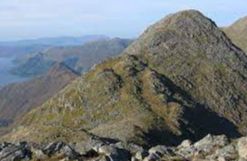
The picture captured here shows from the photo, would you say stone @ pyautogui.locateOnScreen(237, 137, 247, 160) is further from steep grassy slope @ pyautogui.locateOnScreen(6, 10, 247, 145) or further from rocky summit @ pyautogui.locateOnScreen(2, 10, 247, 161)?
steep grassy slope @ pyautogui.locateOnScreen(6, 10, 247, 145)

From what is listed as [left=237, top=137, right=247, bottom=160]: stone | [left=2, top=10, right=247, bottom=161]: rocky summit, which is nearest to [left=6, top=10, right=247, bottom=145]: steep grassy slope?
[left=2, top=10, right=247, bottom=161]: rocky summit

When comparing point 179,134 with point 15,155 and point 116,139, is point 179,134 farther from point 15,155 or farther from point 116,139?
point 15,155

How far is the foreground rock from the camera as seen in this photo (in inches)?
2778

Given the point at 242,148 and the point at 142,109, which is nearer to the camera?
the point at 242,148

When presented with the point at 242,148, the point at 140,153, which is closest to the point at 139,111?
the point at 140,153

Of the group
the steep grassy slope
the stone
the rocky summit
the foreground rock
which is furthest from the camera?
the steep grassy slope

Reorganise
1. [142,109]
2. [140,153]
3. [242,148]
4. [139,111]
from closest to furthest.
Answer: [242,148] < [140,153] < [139,111] < [142,109]

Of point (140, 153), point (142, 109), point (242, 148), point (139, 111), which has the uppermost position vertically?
point (242, 148)

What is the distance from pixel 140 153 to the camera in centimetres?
7331

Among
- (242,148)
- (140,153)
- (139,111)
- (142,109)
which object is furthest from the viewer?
(142,109)

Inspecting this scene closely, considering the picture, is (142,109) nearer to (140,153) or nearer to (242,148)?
(140,153)

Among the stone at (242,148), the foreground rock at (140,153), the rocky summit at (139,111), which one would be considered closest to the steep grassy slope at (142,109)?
the rocky summit at (139,111)

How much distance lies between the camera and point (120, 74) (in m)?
197

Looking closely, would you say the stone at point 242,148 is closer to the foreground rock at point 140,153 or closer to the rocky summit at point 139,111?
the foreground rock at point 140,153
